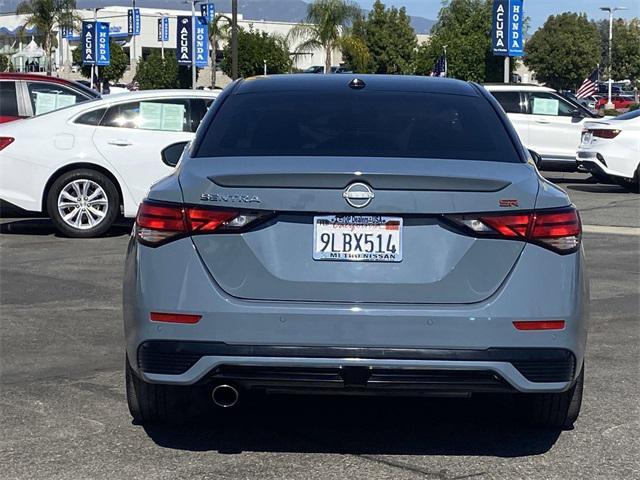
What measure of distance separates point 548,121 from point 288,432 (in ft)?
56.1

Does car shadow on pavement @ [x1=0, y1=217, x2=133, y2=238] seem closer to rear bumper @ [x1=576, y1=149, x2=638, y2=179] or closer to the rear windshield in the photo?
the rear windshield

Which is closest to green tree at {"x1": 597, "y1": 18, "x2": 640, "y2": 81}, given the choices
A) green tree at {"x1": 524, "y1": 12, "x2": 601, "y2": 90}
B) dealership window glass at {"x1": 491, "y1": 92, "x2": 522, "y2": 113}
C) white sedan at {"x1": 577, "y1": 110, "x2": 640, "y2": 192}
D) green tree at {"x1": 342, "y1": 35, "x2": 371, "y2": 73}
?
green tree at {"x1": 524, "y1": 12, "x2": 601, "y2": 90}

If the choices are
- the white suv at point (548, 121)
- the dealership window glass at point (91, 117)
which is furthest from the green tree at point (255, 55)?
the dealership window glass at point (91, 117)

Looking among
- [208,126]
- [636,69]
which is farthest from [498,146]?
[636,69]

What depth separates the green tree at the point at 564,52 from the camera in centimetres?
8194

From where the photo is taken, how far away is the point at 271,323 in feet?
15.1

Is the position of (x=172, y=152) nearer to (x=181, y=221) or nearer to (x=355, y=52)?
(x=181, y=221)

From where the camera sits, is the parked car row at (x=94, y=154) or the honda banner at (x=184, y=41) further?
the honda banner at (x=184, y=41)

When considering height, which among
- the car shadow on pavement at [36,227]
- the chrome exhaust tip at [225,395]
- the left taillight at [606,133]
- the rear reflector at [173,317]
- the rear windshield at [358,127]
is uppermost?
the rear windshield at [358,127]

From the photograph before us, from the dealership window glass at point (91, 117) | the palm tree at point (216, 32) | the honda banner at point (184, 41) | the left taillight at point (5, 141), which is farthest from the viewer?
the palm tree at point (216, 32)

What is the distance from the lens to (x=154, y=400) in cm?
528

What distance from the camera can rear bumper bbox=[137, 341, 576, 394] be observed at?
4.59 metres

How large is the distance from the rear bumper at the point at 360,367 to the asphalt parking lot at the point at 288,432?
42 cm

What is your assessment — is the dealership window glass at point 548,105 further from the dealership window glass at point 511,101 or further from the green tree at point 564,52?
the green tree at point 564,52
